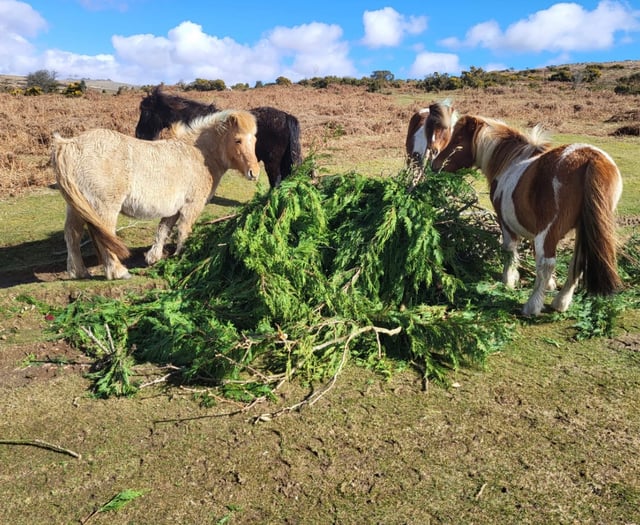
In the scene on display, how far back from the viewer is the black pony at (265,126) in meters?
9.12

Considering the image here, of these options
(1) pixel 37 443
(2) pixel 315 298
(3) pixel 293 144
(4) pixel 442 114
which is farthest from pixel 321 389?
(3) pixel 293 144

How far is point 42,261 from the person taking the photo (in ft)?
20.6

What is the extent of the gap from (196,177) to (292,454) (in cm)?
381

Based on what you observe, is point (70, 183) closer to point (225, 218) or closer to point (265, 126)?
point (225, 218)

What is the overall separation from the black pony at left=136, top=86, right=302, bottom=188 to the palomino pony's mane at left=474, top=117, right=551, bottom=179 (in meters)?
4.03

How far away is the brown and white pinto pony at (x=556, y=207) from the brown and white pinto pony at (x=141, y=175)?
2879 millimetres

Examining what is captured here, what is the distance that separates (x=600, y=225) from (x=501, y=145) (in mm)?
1699

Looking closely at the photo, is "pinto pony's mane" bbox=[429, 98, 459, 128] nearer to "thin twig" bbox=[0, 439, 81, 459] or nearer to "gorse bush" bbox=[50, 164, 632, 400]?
"gorse bush" bbox=[50, 164, 632, 400]

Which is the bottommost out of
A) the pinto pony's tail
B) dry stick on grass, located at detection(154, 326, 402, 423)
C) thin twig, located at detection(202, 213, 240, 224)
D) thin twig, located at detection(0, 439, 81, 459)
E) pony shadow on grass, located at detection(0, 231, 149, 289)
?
thin twig, located at detection(0, 439, 81, 459)

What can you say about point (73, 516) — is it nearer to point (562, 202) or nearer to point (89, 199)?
point (89, 199)

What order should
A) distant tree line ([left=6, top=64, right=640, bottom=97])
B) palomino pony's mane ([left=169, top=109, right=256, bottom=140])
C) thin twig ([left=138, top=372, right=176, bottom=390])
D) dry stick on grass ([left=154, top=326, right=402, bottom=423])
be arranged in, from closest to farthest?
dry stick on grass ([left=154, top=326, right=402, bottom=423]) < thin twig ([left=138, top=372, right=176, bottom=390]) < palomino pony's mane ([left=169, top=109, right=256, bottom=140]) < distant tree line ([left=6, top=64, right=640, bottom=97])

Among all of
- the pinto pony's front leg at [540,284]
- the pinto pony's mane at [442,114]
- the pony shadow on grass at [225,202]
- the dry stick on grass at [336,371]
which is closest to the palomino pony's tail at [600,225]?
the pinto pony's front leg at [540,284]

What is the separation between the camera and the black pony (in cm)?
912

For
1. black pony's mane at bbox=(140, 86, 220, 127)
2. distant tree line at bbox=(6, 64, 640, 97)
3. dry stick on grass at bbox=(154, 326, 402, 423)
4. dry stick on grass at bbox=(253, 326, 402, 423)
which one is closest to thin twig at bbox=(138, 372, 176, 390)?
dry stick on grass at bbox=(154, 326, 402, 423)
